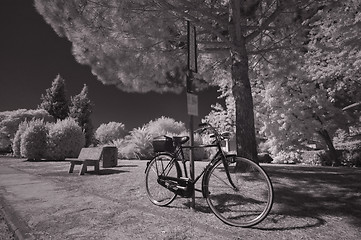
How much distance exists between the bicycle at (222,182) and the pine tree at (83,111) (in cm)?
3391

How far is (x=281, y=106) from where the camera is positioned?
11734mm

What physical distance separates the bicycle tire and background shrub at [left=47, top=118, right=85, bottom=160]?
11444mm

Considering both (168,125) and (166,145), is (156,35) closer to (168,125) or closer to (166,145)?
(166,145)

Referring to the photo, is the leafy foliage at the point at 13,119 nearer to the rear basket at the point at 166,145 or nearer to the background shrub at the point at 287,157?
the background shrub at the point at 287,157

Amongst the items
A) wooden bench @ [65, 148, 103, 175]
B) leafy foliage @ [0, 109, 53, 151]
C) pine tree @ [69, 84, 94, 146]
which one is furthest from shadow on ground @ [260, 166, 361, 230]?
leafy foliage @ [0, 109, 53, 151]

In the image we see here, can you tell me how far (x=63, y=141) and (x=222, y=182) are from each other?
13060 millimetres

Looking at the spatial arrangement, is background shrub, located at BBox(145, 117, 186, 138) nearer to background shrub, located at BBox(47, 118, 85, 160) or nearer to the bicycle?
background shrub, located at BBox(47, 118, 85, 160)

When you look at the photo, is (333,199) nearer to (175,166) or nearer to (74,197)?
(175,166)

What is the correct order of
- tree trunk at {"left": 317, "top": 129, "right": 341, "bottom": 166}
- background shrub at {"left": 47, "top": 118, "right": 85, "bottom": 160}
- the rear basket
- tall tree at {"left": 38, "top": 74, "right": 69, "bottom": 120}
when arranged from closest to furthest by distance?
the rear basket → tree trunk at {"left": 317, "top": 129, "right": 341, "bottom": 166} → background shrub at {"left": 47, "top": 118, "right": 85, "bottom": 160} → tall tree at {"left": 38, "top": 74, "right": 69, "bottom": 120}

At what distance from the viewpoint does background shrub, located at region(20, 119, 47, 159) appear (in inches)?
551

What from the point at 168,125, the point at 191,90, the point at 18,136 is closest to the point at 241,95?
the point at 191,90

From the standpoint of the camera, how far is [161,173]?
372 centimetres

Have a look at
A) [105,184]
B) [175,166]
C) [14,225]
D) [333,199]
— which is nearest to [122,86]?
[105,184]

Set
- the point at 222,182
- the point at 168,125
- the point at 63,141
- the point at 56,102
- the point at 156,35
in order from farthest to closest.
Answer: the point at 56,102 → the point at 168,125 → the point at 63,141 → the point at 156,35 → the point at 222,182
